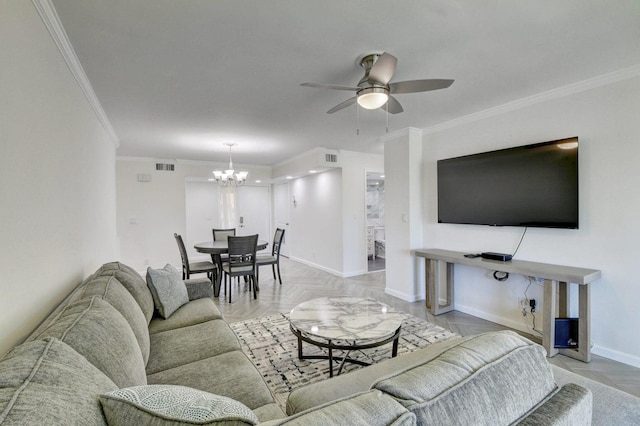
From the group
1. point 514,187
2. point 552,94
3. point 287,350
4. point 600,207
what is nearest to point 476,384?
point 287,350

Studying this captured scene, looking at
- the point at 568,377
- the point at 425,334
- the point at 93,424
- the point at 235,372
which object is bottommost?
the point at 425,334

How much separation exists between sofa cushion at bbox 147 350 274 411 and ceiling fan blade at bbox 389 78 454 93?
79.7 inches

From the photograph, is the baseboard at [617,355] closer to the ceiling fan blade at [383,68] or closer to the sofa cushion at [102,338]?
the ceiling fan blade at [383,68]

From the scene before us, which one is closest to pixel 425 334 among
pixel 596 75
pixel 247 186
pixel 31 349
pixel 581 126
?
pixel 581 126

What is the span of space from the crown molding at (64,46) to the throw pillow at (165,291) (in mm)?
1600

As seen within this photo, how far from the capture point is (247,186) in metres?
8.12

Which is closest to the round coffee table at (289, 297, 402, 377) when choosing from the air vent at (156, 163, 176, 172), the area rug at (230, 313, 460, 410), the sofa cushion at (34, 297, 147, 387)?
the area rug at (230, 313, 460, 410)

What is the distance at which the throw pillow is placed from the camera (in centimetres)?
237

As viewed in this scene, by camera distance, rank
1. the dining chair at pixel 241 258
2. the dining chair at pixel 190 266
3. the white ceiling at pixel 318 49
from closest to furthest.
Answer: the white ceiling at pixel 318 49 → the dining chair at pixel 241 258 → the dining chair at pixel 190 266

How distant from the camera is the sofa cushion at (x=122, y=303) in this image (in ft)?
5.24

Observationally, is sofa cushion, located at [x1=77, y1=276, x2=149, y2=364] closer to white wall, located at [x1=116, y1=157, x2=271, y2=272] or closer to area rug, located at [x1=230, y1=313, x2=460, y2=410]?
area rug, located at [x1=230, y1=313, x2=460, y2=410]

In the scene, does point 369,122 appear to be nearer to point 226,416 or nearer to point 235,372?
point 235,372

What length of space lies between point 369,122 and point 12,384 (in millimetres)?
3748

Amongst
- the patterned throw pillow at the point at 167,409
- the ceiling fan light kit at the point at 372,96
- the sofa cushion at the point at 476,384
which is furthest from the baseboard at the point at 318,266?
the patterned throw pillow at the point at 167,409
